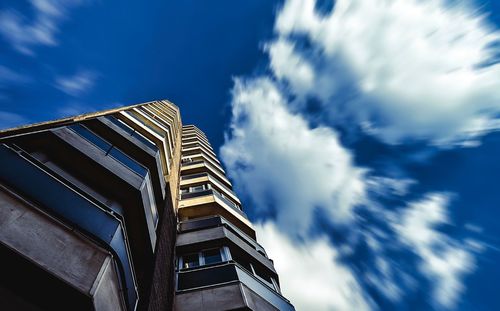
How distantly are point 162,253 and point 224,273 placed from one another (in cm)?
205

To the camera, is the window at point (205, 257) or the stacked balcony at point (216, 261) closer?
the stacked balcony at point (216, 261)

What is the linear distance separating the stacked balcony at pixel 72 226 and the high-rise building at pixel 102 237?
0.01 metres

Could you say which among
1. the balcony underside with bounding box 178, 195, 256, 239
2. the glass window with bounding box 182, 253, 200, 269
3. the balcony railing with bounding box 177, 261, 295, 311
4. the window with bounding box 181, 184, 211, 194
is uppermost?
the window with bounding box 181, 184, 211, 194

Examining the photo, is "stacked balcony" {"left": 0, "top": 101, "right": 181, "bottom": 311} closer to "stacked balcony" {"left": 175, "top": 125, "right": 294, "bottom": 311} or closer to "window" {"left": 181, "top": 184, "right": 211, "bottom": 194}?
"stacked balcony" {"left": 175, "top": 125, "right": 294, "bottom": 311}

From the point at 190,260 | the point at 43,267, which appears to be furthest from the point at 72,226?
the point at 190,260

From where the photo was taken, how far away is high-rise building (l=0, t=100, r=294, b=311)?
3.54m

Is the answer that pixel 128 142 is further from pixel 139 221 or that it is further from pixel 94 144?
pixel 139 221

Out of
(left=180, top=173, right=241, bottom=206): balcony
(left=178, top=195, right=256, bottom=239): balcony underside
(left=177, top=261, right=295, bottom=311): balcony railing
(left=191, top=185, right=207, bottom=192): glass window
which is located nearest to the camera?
(left=177, top=261, right=295, bottom=311): balcony railing

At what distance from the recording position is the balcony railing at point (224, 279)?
27.3 ft

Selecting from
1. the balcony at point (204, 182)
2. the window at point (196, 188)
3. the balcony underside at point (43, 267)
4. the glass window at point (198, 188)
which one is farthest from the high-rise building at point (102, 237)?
the balcony at point (204, 182)

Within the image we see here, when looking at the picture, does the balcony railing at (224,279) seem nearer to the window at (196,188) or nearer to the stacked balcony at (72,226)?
the stacked balcony at (72,226)

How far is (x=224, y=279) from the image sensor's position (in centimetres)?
845

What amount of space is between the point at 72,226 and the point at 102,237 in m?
0.49

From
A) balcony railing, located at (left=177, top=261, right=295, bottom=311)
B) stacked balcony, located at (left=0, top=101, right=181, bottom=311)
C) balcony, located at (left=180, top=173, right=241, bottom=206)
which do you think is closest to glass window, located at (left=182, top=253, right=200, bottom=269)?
balcony railing, located at (left=177, top=261, right=295, bottom=311)
